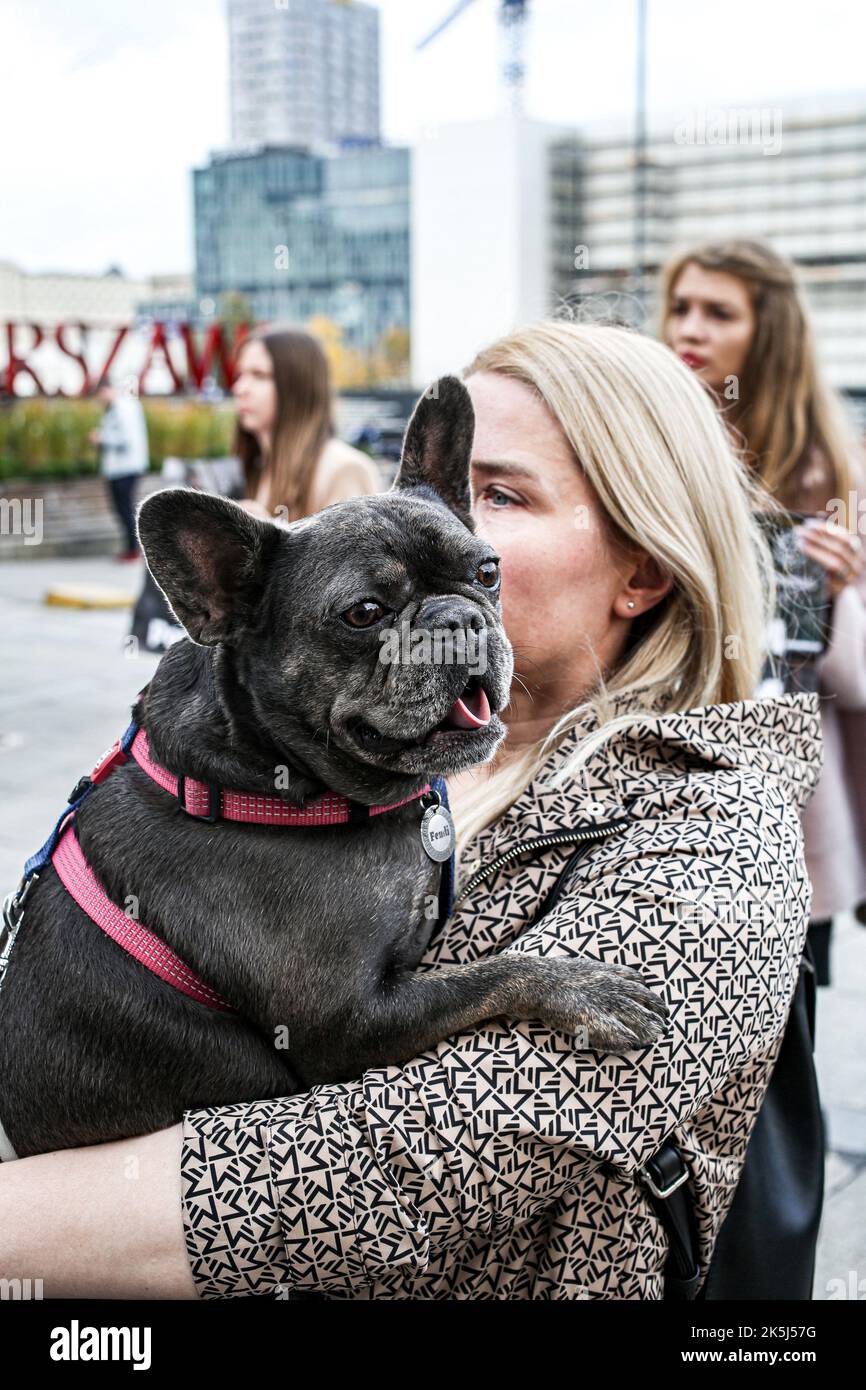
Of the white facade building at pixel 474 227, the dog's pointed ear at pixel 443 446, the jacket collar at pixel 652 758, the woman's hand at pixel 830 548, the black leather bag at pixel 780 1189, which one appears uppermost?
the white facade building at pixel 474 227

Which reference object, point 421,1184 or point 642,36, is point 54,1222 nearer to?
point 421,1184

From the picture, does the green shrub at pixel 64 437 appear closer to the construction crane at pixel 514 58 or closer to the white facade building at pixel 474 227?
the construction crane at pixel 514 58

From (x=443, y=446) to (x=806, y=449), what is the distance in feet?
9.39

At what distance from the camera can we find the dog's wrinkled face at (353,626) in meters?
1.85

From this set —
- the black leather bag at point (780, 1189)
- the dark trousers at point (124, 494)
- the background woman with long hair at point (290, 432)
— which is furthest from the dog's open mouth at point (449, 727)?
the dark trousers at point (124, 494)

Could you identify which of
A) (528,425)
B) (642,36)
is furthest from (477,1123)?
(642,36)

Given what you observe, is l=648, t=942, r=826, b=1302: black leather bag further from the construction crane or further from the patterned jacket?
the construction crane

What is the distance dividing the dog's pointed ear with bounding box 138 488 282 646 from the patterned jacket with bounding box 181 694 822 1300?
Answer: 553 millimetres

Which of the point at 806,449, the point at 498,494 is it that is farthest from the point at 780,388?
the point at 498,494

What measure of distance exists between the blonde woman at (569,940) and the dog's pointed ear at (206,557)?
1.80 feet

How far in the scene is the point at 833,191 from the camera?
319 ft

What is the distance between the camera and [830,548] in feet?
12.9

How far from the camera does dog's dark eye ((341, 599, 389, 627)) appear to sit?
1.86 m

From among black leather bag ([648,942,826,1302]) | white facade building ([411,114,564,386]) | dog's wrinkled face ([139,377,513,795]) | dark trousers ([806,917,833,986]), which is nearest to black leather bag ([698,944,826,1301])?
black leather bag ([648,942,826,1302])
